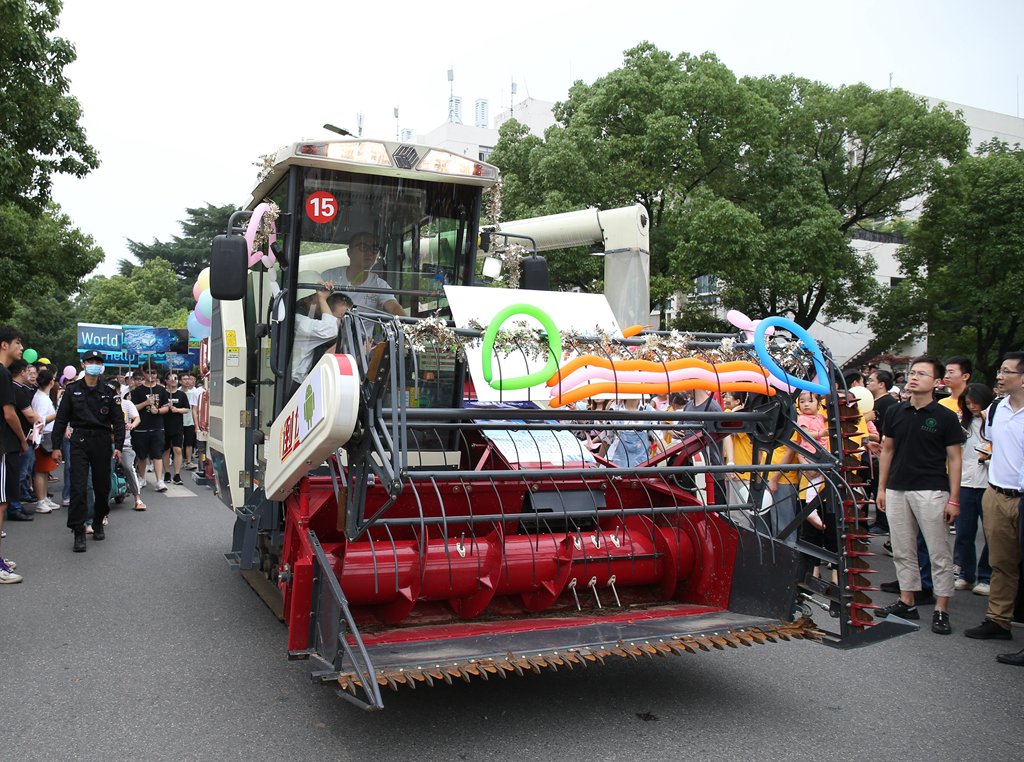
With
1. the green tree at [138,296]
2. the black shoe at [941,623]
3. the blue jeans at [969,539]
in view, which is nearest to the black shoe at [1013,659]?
the black shoe at [941,623]

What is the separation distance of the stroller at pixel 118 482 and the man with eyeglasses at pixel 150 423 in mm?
812

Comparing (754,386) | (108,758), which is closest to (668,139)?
(754,386)

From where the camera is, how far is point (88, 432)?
8.58 metres

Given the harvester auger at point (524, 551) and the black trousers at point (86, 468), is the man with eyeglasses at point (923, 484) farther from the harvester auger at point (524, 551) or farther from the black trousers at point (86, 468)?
the black trousers at point (86, 468)

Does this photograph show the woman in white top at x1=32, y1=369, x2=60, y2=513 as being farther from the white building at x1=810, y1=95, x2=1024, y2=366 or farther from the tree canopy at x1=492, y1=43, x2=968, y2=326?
the white building at x1=810, y1=95, x2=1024, y2=366

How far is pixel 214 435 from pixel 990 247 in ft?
75.3

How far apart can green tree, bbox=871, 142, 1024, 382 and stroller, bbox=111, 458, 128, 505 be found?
871 inches

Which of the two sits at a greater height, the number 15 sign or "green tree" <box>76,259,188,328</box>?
"green tree" <box>76,259,188,328</box>

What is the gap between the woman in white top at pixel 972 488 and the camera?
7508 mm

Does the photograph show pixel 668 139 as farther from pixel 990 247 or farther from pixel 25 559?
pixel 25 559

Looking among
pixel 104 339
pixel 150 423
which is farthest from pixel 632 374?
pixel 104 339

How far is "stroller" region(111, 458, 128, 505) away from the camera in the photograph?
11195 millimetres

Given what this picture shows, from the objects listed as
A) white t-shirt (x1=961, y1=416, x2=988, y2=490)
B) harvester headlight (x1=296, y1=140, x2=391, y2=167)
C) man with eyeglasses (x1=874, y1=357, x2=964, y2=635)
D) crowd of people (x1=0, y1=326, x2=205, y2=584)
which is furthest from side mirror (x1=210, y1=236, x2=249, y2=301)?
white t-shirt (x1=961, y1=416, x2=988, y2=490)

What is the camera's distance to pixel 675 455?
18.1 ft
